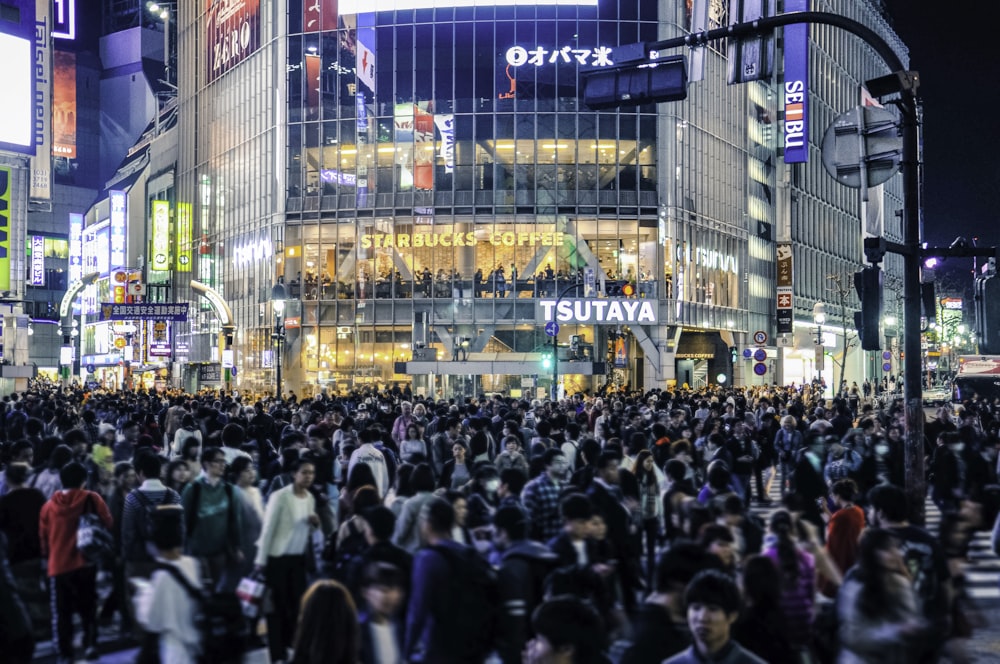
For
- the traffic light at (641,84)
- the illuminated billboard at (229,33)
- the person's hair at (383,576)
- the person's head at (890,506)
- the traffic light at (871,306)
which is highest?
the illuminated billboard at (229,33)

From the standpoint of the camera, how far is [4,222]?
48062 millimetres

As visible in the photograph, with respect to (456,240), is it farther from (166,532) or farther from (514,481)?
(166,532)

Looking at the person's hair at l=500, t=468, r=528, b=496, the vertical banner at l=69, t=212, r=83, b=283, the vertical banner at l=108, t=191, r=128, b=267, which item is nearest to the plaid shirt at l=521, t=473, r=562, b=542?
the person's hair at l=500, t=468, r=528, b=496

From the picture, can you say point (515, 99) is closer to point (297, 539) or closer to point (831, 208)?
point (831, 208)

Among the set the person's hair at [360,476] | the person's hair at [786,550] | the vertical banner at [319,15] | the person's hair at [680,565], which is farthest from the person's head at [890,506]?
the vertical banner at [319,15]

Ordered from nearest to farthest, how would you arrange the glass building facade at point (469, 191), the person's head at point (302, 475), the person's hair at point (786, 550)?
the person's hair at point (786, 550)
the person's head at point (302, 475)
the glass building facade at point (469, 191)

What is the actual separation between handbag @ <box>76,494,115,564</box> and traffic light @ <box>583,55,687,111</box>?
19.6 feet

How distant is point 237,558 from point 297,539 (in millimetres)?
996

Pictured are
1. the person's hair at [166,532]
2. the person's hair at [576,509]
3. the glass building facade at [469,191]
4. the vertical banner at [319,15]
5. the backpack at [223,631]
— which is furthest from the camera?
the vertical banner at [319,15]

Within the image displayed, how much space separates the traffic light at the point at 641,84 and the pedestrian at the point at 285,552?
4.78 metres

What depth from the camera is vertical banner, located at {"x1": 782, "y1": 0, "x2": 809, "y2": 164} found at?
68.5m

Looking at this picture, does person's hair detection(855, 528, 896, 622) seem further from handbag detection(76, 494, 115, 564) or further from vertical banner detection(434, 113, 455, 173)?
vertical banner detection(434, 113, 455, 173)

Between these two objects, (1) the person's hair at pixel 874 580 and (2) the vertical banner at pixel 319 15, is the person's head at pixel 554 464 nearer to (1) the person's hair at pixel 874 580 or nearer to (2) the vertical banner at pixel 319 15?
(1) the person's hair at pixel 874 580

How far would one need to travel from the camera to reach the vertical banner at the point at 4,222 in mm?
47219
